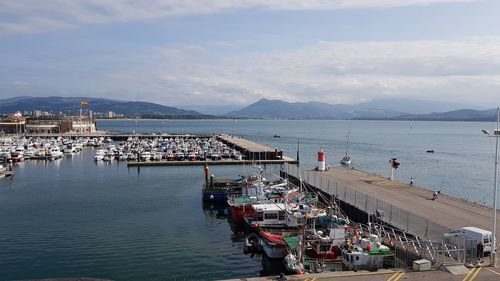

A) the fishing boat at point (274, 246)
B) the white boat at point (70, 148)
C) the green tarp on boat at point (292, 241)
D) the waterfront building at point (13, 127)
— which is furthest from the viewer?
the waterfront building at point (13, 127)

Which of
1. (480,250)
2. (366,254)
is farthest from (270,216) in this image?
(480,250)

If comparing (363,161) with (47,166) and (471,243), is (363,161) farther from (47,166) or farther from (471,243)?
(471,243)

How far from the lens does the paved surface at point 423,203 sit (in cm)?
2661

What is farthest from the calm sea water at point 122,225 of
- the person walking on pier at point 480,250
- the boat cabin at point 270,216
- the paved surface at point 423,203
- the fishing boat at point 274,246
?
the paved surface at point 423,203

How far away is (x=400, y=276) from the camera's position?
667 inches

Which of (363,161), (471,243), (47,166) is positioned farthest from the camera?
(363,161)

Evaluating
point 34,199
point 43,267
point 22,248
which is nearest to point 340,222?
point 43,267

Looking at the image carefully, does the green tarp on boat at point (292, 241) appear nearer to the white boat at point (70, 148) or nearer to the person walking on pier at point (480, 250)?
the person walking on pier at point (480, 250)

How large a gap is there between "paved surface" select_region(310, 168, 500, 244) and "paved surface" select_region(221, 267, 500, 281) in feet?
26.4

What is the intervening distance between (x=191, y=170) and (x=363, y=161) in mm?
32337

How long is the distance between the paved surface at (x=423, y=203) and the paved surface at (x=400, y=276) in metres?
8.05

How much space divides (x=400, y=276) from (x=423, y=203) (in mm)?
16298

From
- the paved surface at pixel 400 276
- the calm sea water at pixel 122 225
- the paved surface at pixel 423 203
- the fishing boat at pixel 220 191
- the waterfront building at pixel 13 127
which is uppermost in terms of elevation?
the waterfront building at pixel 13 127

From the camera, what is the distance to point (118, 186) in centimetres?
4897
